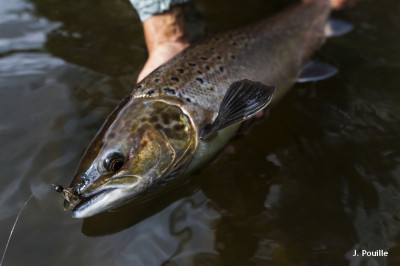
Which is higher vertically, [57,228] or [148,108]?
[148,108]

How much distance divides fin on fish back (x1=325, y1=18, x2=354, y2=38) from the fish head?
93.1 inches

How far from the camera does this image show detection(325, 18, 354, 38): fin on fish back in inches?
156

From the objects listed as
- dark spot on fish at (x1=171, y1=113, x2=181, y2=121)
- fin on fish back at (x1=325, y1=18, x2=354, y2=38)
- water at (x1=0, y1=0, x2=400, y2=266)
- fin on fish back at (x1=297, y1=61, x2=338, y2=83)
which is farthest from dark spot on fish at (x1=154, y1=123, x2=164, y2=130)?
fin on fish back at (x1=325, y1=18, x2=354, y2=38)

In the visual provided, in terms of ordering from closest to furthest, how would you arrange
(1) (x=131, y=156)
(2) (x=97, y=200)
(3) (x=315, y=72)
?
(2) (x=97, y=200) → (1) (x=131, y=156) → (3) (x=315, y=72)

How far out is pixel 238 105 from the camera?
2.41 metres

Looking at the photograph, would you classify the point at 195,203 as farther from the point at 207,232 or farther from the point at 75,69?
the point at 75,69

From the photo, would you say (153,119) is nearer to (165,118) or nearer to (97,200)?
(165,118)

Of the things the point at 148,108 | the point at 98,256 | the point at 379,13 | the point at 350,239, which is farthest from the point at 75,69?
the point at 379,13

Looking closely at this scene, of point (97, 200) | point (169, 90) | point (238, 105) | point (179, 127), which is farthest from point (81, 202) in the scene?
point (238, 105)

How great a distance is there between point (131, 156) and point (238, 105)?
77 centimetres

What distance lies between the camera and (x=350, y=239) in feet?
7.51

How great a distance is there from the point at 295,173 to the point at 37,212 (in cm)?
178

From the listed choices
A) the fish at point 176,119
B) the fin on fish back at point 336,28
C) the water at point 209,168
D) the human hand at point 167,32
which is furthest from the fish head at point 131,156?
the fin on fish back at point 336,28

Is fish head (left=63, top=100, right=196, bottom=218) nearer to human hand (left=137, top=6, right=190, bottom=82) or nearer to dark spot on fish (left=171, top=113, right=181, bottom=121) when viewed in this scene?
dark spot on fish (left=171, top=113, right=181, bottom=121)
